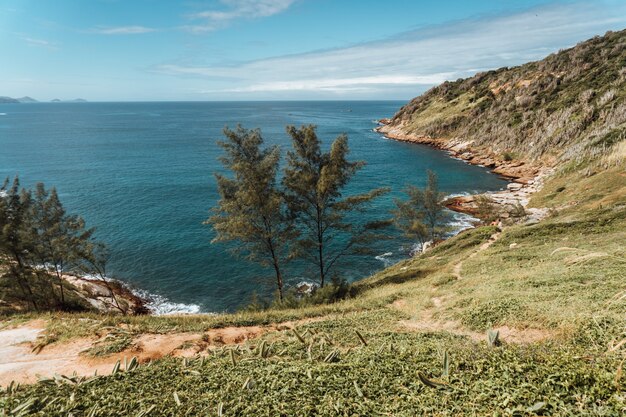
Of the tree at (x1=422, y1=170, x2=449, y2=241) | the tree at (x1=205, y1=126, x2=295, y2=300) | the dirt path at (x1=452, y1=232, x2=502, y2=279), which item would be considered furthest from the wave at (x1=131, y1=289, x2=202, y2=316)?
the tree at (x1=422, y1=170, x2=449, y2=241)

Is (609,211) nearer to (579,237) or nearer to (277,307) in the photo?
(579,237)

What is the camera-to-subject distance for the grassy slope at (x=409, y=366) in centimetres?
599

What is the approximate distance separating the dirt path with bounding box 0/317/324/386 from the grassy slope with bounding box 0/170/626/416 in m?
0.90

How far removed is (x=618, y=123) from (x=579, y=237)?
192 feet

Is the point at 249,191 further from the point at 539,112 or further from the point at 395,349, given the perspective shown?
the point at 539,112

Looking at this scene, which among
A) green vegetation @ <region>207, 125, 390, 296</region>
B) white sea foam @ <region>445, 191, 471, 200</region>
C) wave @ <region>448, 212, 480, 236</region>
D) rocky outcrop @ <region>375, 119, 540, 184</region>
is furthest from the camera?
rocky outcrop @ <region>375, 119, 540, 184</region>

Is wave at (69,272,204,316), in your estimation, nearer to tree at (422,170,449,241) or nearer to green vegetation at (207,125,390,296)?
green vegetation at (207,125,390,296)

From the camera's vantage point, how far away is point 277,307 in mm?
22000

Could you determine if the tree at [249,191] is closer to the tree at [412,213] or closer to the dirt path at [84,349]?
the dirt path at [84,349]

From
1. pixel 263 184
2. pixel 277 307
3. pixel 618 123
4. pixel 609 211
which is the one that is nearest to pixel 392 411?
pixel 277 307

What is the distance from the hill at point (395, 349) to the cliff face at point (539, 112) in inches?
2194

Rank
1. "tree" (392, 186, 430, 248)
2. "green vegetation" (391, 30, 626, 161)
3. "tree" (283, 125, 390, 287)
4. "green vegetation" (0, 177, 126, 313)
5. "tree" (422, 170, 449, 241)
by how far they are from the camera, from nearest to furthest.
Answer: "tree" (283, 125, 390, 287), "green vegetation" (0, 177, 126, 313), "tree" (392, 186, 430, 248), "tree" (422, 170, 449, 241), "green vegetation" (391, 30, 626, 161)

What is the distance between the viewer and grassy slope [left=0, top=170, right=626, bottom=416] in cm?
599

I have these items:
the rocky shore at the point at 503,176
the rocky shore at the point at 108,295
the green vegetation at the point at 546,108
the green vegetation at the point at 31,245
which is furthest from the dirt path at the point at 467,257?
the green vegetation at the point at 546,108
